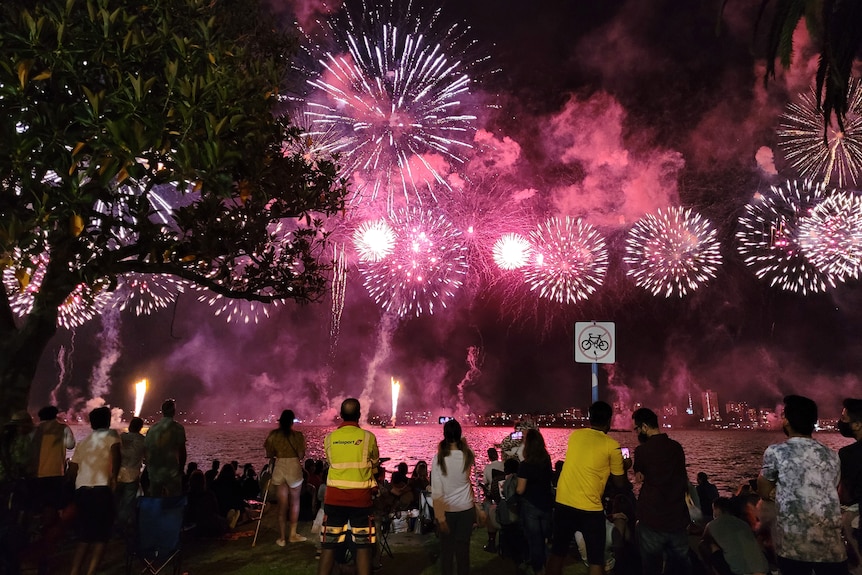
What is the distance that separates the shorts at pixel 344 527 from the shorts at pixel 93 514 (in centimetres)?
311

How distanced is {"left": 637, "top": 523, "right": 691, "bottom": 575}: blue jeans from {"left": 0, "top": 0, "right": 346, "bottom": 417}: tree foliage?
6.57 meters

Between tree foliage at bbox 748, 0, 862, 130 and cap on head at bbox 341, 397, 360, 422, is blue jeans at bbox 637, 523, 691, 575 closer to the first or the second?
cap on head at bbox 341, 397, 360, 422

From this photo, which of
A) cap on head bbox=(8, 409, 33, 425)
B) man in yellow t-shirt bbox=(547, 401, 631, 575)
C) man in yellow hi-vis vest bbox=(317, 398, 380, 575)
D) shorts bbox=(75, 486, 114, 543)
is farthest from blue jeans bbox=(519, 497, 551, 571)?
cap on head bbox=(8, 409, 33, 425)

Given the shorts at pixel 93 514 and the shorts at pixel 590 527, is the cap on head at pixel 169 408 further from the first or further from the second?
the shorts at pixel 590 527

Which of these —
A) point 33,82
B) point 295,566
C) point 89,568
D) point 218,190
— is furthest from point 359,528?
point 33,82

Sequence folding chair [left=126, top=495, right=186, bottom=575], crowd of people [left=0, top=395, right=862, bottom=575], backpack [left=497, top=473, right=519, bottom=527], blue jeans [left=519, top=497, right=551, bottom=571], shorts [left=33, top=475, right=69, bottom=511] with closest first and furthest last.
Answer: crowd of people [left=0, top=395, right=862, bottom=575]
folding chair [left=126, top=495, right=186, bottom=575]
blue jeans [left=519, top=497, right=551, bottom=571]
shorts [left=33, top=475, right=69, bottom=511]
backpack [left=497, top=473, right=519, bottom=527]

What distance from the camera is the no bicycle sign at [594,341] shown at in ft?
32.0

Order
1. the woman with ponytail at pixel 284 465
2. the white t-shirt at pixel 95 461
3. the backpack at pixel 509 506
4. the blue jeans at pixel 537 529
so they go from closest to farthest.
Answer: the white t-shirt at pixel 95 461 < the blue jeans at pixel 537 529 < the backpack at pixel 509 506 < the woman with ponytail at pixel 284 465

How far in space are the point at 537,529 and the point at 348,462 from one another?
2949 millimetres

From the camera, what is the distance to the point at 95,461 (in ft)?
27.0

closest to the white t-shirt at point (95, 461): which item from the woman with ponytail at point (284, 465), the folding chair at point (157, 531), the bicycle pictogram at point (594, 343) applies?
the folding chair at point (157, 531)

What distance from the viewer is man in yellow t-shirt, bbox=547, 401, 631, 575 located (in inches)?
278

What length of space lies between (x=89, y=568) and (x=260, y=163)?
6.35 metres

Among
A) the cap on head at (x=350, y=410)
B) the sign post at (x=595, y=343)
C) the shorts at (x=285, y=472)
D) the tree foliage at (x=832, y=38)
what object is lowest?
the shorts at (x=285, y=472)
